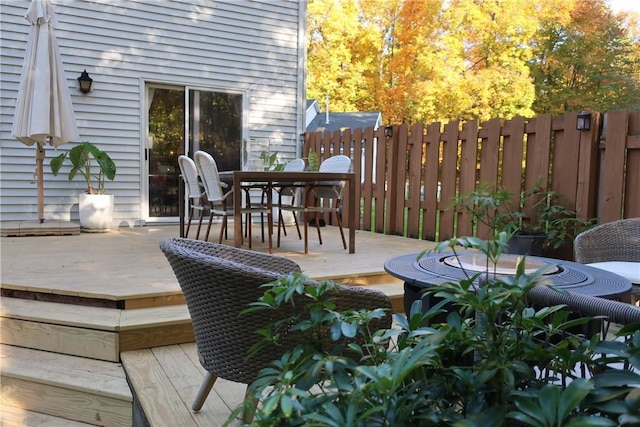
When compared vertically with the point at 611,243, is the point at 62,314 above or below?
below

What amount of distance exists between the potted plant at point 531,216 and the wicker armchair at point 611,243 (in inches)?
50.9

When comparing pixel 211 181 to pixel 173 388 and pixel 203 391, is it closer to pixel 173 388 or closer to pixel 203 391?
pixel 173 388

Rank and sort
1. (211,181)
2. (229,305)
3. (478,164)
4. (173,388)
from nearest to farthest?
1. (229,305)
2. (173,388)
3. (211,181)
4. (478,164)

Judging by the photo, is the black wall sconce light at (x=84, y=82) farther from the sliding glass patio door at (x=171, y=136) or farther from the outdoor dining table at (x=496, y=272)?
the outdoor dining table at (x=496, y=272)

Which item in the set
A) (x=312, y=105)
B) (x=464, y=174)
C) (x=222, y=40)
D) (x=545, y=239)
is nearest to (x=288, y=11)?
(x=222, y=40)

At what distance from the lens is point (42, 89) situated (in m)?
5.11

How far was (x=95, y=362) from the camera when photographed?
7.38 ft

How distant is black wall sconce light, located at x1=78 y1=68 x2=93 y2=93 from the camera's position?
229 inches

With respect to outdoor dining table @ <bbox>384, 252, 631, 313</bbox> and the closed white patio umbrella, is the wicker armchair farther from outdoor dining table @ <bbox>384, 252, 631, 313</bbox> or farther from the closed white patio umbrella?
the closed white patio umbrella

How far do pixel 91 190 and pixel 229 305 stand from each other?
4798 millimetres

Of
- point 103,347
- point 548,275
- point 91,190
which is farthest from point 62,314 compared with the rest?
point 91,190

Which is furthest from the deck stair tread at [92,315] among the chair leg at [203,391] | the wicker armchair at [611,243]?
the wicker armchair at [611,243]

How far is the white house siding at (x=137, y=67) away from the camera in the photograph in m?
5.70

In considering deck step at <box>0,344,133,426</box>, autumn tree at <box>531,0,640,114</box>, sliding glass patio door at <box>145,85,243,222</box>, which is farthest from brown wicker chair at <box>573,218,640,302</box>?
autumn tree at <box>531,0,640,114</box>
